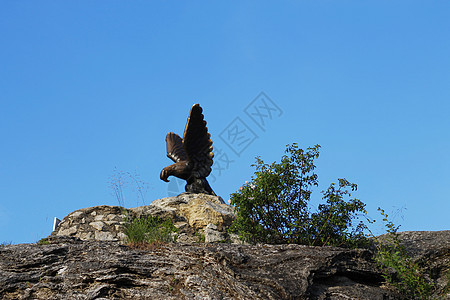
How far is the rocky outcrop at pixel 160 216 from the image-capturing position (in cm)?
1080

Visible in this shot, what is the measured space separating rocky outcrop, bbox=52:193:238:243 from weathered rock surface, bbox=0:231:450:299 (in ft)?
11.3

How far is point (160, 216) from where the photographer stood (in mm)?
11500

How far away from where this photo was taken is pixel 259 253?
688 centimetres

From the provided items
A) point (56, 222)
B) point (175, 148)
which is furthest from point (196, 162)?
point (56, 222)

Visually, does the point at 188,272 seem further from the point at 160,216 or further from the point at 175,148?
the point at 175,148

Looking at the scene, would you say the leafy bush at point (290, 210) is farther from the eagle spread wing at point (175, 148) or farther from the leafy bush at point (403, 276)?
the eagle spread wing at point (175, 148)

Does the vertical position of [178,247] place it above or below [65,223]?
below

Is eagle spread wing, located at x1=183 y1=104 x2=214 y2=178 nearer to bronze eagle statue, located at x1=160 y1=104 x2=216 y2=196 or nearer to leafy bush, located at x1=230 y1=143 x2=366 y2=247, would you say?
bronze eagle statue, located at x1=160 y1=104 x2=216 y2=196

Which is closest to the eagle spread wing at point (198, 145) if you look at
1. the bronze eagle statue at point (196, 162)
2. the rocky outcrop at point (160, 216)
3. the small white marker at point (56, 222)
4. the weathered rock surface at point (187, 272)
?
the bronze eagle statue at point (196, 162)

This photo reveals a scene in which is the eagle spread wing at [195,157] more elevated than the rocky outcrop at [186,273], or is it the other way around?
the eagle spread wing at [195,157]

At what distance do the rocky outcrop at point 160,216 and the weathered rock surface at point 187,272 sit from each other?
135 inches

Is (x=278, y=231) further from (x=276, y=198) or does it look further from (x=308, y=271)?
(x=308, y=271)

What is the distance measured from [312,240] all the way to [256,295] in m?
3.02

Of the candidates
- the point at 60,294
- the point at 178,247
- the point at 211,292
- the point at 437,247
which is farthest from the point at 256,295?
the point at 437,247
